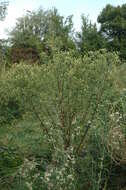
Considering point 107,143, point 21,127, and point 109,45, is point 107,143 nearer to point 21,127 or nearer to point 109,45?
point 21,127

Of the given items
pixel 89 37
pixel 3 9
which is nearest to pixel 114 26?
pixel 89 37

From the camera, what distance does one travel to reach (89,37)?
96.8 feet

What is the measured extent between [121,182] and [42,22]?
4164cm

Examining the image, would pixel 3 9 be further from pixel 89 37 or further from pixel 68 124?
pixel 89 37

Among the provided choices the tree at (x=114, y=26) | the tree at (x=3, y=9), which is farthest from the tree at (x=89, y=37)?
Answer: the tree at (x=3, y=9)

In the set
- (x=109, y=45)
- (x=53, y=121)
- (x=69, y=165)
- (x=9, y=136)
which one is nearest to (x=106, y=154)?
(x=69, y=165)

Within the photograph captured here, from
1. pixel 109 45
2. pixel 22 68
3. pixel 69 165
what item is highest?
pixel 109 45

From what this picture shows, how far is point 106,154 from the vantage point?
5.22 meters

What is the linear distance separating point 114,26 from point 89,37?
11.8ft

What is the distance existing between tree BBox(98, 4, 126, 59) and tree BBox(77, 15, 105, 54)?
968mm

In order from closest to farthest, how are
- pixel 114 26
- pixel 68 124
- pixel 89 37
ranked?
1. pixel 68 124
2. pixel 89 37
3. pixel 114 26

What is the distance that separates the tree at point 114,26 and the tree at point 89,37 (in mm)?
968

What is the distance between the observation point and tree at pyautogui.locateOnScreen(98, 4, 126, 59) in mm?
30156

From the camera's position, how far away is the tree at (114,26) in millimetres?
30156
